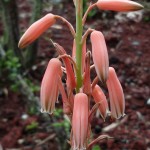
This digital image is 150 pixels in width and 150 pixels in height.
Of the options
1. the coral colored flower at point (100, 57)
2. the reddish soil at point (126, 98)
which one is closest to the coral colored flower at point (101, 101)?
the coral colored flower at point (100, 57)

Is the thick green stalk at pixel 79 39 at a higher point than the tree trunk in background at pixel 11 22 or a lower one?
higher

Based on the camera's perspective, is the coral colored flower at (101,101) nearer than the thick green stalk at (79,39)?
No

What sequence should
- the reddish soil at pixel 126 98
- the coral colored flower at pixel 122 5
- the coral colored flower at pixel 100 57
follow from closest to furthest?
the coral colored flower at pixel 100 57
the coral colored flower at pixel 122 5
the reddish soil at pixel 126 98

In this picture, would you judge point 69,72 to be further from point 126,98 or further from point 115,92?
point 126,98

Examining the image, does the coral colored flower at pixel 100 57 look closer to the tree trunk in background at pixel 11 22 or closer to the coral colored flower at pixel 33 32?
the coral colored flower at pixel 33 32

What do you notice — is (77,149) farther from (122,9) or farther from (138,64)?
(138,64)

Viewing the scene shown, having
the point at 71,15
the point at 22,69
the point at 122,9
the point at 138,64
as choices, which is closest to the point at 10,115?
the point at 22,69

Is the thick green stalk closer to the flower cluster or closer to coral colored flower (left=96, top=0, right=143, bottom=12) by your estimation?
the flower cluster

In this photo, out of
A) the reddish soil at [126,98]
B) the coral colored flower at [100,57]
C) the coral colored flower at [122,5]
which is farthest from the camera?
the reddish soil at [126,98]
